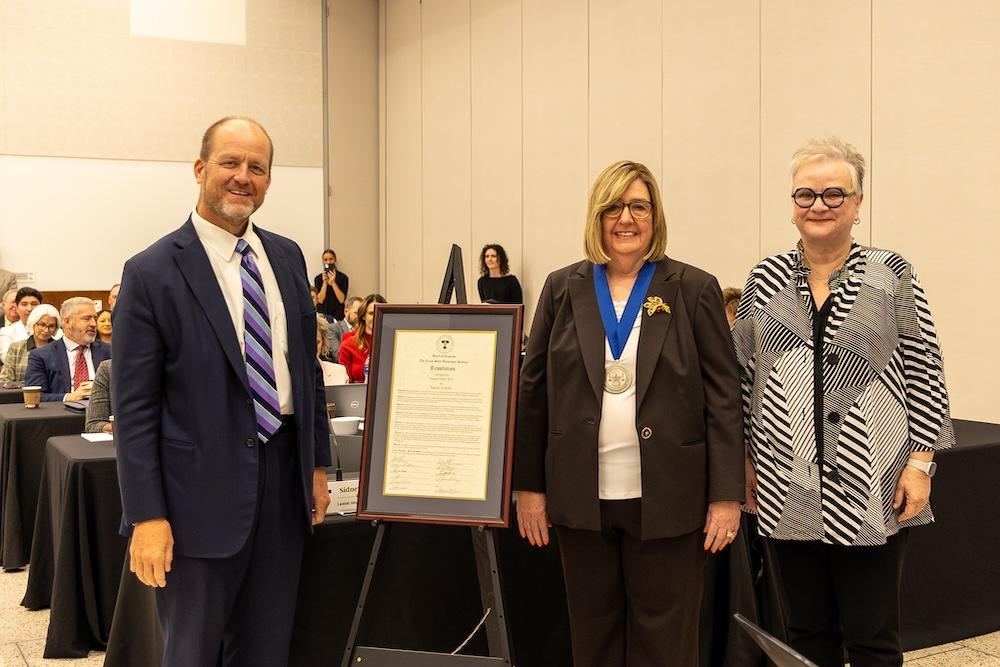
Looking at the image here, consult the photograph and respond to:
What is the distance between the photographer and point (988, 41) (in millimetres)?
5242

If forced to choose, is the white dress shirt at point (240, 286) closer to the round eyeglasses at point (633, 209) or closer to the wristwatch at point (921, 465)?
the round eyeglasses at point (633, 209)

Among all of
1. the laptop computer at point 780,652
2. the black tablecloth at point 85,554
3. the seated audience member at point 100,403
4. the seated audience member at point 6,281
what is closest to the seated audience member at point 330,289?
the seated audience member at point 6,281

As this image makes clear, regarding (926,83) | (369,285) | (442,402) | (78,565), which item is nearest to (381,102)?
(369,285)

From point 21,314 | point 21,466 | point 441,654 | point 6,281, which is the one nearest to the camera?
point 441,654

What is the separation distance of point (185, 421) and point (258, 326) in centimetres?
27

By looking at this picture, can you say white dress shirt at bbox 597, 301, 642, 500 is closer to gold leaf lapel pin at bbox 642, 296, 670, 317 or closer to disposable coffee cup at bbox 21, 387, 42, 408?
gold leaf lapel pin at bbox 642, 296, 670, 317

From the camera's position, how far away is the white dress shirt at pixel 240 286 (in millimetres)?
2211

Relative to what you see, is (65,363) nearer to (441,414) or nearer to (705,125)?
(441,414)

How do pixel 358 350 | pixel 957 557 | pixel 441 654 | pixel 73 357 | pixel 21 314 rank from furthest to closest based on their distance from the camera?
pixel 21 314
pixel 358 350
pixel 73 357
pixel 957 557
pixel 441 654

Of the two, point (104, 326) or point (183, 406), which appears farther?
point (104, 326)

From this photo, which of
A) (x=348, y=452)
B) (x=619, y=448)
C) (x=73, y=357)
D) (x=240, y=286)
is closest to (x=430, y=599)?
(x=348, y=452)

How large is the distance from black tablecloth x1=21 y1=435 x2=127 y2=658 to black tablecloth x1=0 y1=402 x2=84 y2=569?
1.14 metres

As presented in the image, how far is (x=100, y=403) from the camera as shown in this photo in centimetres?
454

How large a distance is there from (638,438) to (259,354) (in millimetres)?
887
